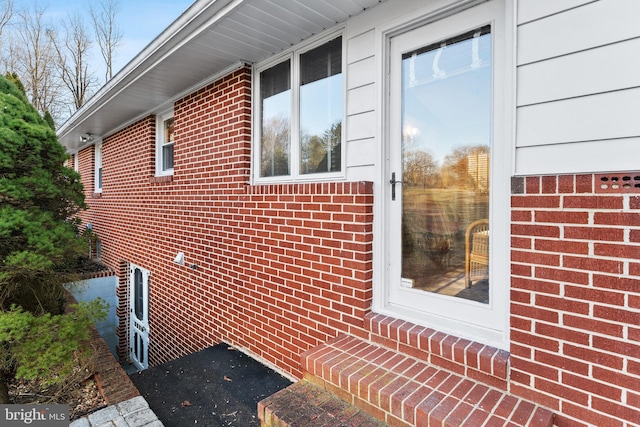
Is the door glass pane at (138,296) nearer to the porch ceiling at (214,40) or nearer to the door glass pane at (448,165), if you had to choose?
the porch ceiling at (214,40)

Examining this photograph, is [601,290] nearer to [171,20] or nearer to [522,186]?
[522,186]

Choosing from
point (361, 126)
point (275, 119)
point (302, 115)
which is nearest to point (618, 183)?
point (361, 126)

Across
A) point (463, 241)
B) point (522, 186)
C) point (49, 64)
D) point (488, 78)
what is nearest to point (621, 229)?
point (522, 186)

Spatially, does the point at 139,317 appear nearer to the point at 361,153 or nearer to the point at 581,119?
the point at 361,153

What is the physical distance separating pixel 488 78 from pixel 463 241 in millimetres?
1022

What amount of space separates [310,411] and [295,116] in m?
2.45

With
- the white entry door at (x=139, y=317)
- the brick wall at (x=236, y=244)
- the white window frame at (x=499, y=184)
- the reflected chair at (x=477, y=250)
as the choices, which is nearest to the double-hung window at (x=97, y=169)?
the brick wall at (x=236, y=244)

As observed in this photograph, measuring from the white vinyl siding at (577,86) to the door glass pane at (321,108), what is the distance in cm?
145

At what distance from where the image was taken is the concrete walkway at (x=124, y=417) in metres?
2.41

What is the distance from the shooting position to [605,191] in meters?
1.57

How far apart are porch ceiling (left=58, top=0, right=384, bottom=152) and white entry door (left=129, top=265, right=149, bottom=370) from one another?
3083mm

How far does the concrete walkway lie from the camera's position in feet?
7.90

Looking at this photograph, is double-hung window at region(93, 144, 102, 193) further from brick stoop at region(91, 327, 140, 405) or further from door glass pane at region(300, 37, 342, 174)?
door glass pane at region(300, 37, 342, 174)

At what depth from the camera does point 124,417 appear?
8.15 feet
